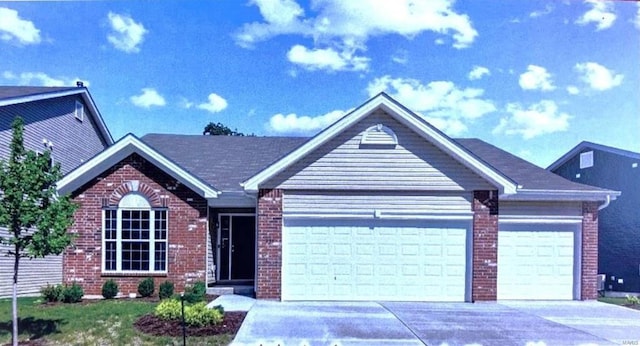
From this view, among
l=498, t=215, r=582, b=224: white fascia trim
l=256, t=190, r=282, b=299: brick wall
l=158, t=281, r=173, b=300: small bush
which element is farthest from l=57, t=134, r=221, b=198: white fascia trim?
l=498, t=215, r=582, b=224: white fascia trim

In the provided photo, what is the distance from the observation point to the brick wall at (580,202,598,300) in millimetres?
12305

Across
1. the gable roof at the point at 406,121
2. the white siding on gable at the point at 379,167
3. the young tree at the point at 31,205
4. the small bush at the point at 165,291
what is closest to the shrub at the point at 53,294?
the small bush at the point at 165,291

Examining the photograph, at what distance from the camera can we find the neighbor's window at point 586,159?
1903 centimetres

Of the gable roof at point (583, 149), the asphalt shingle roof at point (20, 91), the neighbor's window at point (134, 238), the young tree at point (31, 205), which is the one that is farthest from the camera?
the gable roof at point (583, 149)

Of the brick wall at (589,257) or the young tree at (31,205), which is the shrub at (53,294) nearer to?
the young tree at (31,205)

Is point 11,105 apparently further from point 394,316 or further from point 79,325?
point 394,316

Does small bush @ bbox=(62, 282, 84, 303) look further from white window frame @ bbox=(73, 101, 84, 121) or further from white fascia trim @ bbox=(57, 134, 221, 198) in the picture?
white window frame @ bbox=(73, 101, 84, 121)

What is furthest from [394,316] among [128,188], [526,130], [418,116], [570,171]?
[570,171]

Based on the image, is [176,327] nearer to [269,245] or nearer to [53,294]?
[269,245]

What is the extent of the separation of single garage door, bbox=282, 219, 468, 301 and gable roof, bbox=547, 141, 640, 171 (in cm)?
937

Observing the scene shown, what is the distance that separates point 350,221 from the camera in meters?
11.9

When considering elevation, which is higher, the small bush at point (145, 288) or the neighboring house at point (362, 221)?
the neighboring house at point (362, 221)

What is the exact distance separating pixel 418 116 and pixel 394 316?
4.58m

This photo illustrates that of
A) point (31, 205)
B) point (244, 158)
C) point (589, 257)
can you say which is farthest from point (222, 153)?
point (589, 257)
